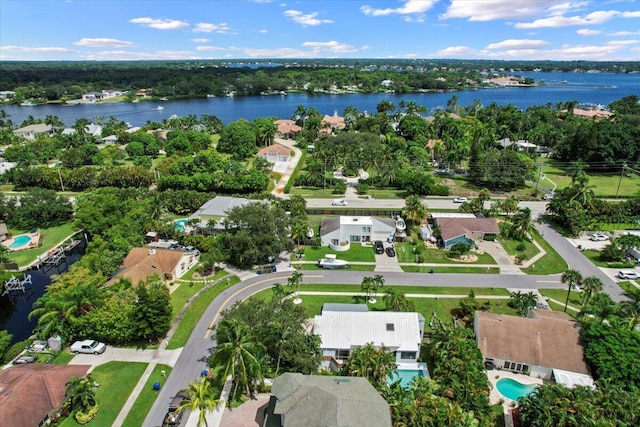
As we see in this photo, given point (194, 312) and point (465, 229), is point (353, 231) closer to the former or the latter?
point (465, 229)

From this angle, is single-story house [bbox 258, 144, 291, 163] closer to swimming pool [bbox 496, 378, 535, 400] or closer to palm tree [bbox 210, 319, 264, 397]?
palm tree [bbox 210, 319, 264, 397]

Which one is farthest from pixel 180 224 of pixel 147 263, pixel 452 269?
pixel 452 269

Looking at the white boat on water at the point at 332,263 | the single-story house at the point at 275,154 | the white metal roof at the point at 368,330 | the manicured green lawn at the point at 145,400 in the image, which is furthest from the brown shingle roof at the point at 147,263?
the single-story house at the point at 275,154

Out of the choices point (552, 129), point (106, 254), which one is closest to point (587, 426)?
point (106, 254)

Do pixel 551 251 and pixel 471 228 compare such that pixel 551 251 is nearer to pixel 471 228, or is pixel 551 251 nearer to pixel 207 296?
pixel 471 228

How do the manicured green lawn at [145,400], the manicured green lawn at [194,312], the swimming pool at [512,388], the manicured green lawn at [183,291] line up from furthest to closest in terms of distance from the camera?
the manicured green lawn at [183,291], the manicured green lawn at [194,312], the swimming pool at [512,388], the manicured green lawn at [145,400]

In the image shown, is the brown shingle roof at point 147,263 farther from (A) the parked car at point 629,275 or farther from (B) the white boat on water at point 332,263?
(A) the parked car at point 629,275
